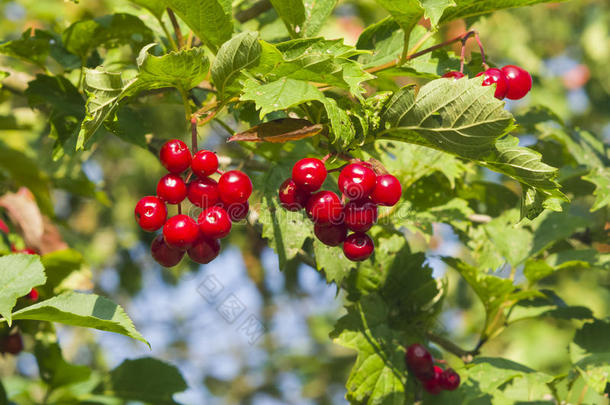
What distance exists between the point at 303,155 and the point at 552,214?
110cm

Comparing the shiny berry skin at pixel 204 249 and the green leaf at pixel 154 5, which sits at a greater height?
the green leaf at pixel 154 5

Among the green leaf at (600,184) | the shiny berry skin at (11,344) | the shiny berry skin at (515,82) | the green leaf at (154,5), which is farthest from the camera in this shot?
the shiny berry skin at (11,344)

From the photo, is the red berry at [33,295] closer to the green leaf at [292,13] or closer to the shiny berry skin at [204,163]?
the shiny berry skin at [204,163]

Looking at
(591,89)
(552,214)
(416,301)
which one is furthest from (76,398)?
(591,89)

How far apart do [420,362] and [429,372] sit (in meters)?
0.05

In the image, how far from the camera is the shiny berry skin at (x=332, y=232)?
1.58m

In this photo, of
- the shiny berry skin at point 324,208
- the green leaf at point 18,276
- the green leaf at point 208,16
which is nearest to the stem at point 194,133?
the green leaf at point 208,16

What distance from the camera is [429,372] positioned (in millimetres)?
2078

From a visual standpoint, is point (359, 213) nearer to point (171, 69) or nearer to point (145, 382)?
point (171, 69)

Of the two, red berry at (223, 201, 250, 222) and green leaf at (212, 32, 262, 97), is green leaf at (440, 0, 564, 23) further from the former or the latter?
red berry at (223, 201, 250, 222)

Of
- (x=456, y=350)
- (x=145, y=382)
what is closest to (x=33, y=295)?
(x=145, y=382)

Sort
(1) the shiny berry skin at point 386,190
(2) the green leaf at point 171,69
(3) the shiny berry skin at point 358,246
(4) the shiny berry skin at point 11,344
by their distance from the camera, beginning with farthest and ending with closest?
1. (4) the shiny berry skin at point 11,344
2. (3) the shiny berry skin at point 358,246
3. (1) the shiny berry skin at point 386,190
4. (2) the green leaf at point 171,69

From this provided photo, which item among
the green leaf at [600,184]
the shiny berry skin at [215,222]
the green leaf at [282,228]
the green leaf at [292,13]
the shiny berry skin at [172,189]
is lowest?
the green leaf at [600,184]

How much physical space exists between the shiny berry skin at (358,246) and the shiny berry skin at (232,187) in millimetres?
296
